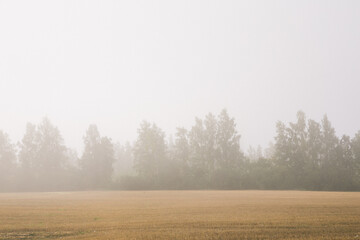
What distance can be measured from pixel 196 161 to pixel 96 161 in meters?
24.8

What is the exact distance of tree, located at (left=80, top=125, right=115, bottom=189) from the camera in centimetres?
6156

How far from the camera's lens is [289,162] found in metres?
57.7

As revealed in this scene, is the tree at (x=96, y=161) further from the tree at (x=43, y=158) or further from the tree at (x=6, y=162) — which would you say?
the tree at (x=6, y=162)

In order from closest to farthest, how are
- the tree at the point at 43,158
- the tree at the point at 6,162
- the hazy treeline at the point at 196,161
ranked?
the hazy treeline at the point at 196,161
the tree at the point at 6,162
the tree at the point at 43,158

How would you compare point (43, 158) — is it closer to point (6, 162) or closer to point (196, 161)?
point (6, 162)

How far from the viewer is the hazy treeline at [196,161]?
55.2 m

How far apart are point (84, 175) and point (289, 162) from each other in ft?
159

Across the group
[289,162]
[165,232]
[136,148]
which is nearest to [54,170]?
[136,148]

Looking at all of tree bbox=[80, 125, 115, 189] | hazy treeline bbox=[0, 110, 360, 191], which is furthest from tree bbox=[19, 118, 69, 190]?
tree bbox=[80, 125, 115, 189]

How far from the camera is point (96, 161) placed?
63375 millimetres

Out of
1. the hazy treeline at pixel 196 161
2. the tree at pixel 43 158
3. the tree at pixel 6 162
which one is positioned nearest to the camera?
the hazy treeline at pixel 196 161

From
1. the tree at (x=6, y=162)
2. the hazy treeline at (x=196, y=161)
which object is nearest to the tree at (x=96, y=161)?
the hazy treeline at (x=196, y=161)

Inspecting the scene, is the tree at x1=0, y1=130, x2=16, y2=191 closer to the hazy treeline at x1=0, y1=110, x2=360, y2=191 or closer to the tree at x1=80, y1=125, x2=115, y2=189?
the hazy treeline at x1=0, y1=110, x2=360, y2=191

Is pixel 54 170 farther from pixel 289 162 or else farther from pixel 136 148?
pixel 289 162
